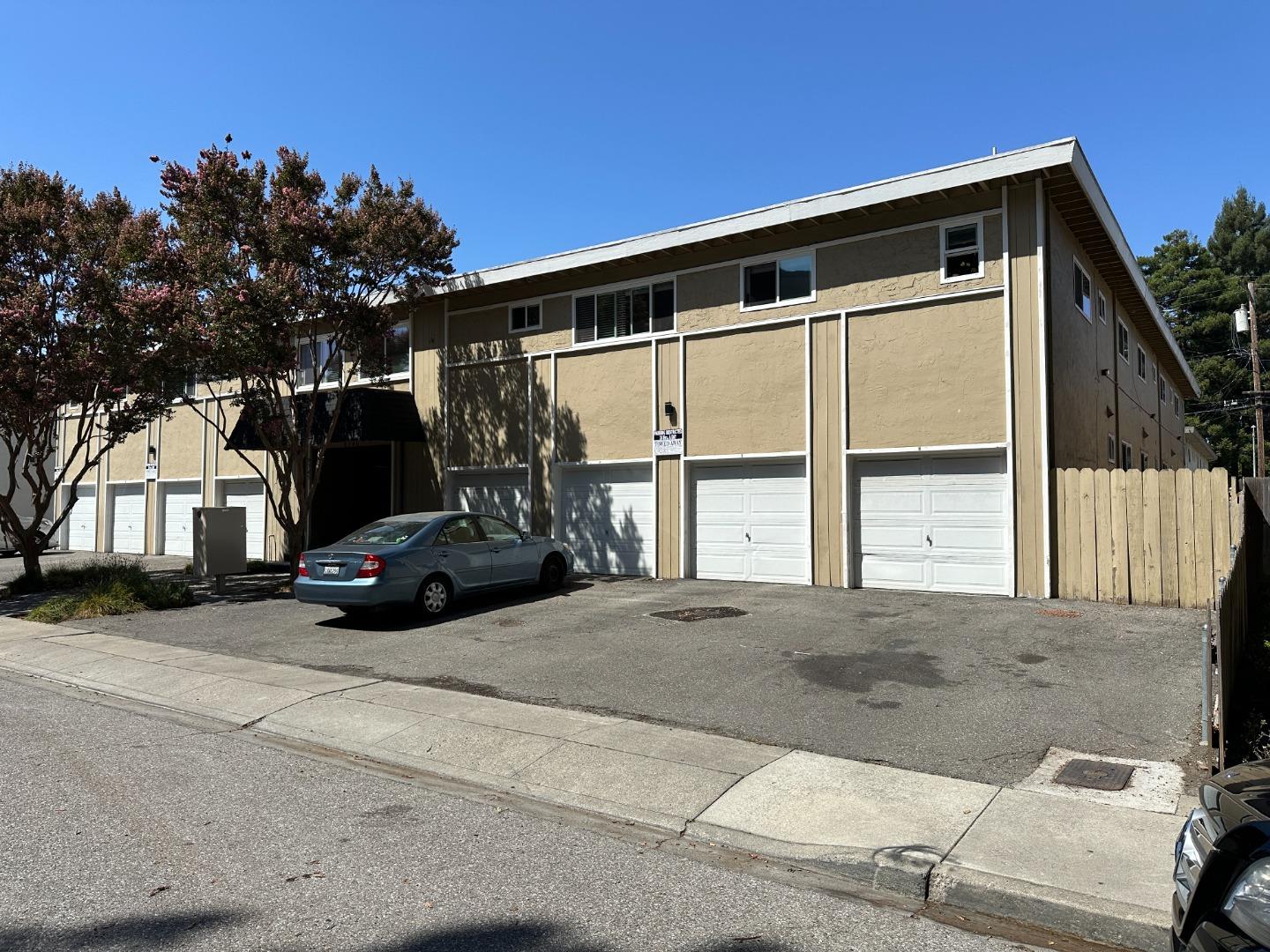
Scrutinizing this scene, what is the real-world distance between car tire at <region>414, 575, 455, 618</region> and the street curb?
29.0 ft

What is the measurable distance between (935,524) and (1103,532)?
2373mm

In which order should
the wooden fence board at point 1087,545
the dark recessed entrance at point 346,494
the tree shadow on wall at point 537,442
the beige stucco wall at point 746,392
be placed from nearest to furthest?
the wooden fence board at point 1087,545 < the beige stucco wall at point 746,392 < the tree shadow on wall at point 537,442 < the dark recessed entrance at point 346,494


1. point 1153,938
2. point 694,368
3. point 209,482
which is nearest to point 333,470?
point 209,482

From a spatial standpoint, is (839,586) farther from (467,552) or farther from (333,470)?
(333,470)

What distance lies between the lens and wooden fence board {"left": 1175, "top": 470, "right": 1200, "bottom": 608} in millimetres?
11531

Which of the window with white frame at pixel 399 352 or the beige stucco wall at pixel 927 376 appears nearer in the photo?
the beige stucco wall at pixel 927 376

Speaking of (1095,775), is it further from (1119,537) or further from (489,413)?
(489,413)

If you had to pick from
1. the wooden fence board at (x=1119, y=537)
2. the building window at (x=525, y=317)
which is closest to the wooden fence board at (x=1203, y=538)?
the wooden fence board at (x=1119, y=537)

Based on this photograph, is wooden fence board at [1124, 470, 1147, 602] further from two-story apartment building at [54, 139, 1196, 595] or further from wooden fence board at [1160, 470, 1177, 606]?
two-story apartment building at [54, 139, 1196, 595]

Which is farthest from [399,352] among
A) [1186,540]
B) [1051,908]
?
[1051,908]

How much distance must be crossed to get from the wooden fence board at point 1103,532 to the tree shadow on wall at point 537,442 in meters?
7.59

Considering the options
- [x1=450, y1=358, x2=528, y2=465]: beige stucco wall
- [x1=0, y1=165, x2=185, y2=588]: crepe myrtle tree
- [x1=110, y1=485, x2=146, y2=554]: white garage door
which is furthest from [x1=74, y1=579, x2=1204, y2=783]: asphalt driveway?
[x1=110, y1=485, x2=146, y2=554]: white garage door

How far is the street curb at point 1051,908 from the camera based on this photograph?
3.83 meters

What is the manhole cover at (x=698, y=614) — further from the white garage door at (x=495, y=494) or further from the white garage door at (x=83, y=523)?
the white garage door at (x=83, y=523)
